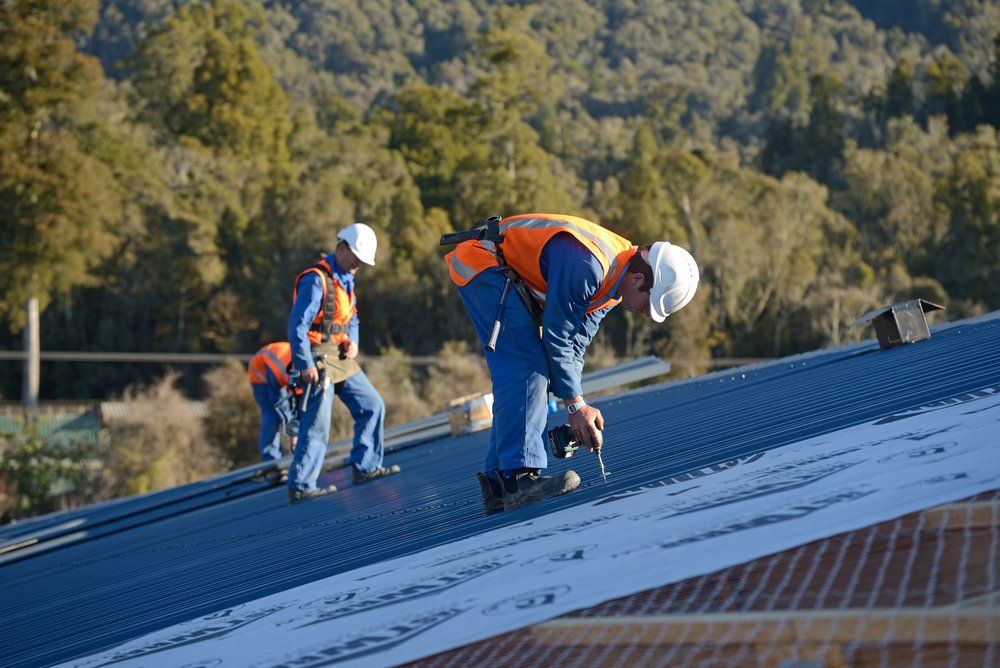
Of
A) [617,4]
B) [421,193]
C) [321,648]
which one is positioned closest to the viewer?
[321,648]

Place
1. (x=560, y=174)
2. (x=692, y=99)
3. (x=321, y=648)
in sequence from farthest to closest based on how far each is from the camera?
(x=692, y=99), (x=560, y=174), (x=321, y=648)

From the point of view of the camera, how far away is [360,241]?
307 inches

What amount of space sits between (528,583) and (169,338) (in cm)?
4167

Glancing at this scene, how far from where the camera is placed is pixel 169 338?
43.4 meters

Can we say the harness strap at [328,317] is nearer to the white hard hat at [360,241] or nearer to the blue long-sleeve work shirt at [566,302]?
the white hard hat at [360,241]

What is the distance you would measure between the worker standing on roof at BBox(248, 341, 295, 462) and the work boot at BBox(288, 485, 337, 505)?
3.78 m

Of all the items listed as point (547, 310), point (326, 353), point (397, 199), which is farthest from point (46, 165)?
point (547, 310)

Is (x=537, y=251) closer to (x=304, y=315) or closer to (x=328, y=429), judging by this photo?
(x=304, y=315)

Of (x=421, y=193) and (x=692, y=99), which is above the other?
(x=692, y=99)

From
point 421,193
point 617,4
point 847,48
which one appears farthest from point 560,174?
point 617,4

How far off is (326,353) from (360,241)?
2.49ft

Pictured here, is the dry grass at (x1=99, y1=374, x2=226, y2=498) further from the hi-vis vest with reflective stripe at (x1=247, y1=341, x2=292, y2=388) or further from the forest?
the hi-vis vest with reflective stripe at (x1=247, y1=341, x2=292, y2=388)

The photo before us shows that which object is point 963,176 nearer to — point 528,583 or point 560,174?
point 560,174

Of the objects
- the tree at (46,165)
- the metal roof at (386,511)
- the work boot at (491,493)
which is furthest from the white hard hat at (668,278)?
the tree at (46,165)
